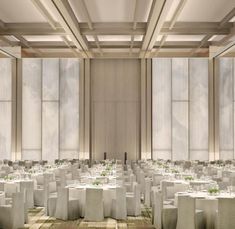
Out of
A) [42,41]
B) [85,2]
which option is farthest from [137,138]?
[85,2]

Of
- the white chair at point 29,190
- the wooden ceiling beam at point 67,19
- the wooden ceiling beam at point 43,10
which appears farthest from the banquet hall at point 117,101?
the white chair at point 29,190

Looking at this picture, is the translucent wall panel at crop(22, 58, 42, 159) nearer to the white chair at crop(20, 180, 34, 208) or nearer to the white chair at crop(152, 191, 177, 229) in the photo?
the white chair at crop(20, 180, 34, 208)

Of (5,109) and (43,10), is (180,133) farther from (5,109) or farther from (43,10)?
(43,10)

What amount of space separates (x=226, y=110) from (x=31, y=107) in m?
8.20

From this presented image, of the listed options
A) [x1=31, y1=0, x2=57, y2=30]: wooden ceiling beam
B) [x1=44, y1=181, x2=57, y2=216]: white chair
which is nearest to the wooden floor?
[x1=44, y1=181, x2=57, y2=216]: white chair

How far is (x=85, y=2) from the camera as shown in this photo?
15352 millimetres

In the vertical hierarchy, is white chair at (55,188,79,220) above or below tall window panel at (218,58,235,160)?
below

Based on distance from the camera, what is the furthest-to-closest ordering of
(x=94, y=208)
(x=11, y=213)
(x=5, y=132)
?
(x=5, y=132), (x=94, y=208), (x=11, y=213)

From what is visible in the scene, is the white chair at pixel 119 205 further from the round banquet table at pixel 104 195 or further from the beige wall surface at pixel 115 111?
the beige wall surface at pixel 115 111

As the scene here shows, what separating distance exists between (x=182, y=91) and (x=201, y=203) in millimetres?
14861

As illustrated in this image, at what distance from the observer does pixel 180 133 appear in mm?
22922

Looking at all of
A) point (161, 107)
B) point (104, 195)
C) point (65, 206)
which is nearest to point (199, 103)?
point (161, 107)

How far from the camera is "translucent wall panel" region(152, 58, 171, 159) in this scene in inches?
902

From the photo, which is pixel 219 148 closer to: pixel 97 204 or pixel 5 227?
pixel 97 204
